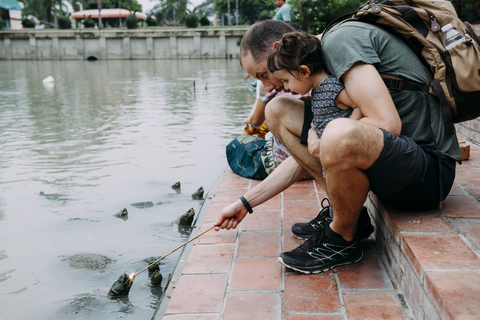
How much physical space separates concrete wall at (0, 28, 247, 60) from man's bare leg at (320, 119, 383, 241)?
124 ft

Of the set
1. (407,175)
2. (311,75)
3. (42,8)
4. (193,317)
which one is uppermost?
(42,8)

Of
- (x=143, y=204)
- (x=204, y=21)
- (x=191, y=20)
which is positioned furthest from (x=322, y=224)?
(x=204, y=21)

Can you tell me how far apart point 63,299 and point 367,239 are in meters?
1.49

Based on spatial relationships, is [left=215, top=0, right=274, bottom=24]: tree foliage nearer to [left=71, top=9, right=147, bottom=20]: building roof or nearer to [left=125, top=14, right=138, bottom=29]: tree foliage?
[left=71, top=9, right=147, bottom=20]: building roof

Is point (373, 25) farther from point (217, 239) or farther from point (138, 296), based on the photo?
point (138, 296)

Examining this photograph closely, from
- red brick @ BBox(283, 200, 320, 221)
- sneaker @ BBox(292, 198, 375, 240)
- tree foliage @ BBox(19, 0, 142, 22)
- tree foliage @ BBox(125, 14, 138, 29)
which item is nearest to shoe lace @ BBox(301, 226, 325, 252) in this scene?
sneaker @ BBox(292, 198, 375, 240)

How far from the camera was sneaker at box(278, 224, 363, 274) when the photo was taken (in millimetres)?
2080

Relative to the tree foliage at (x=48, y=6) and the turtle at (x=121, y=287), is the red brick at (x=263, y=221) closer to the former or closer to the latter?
the turtle at (x=121, y=287)

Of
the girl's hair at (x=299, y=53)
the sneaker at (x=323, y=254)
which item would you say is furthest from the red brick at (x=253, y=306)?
the girl's hair at (x=299, y=53)

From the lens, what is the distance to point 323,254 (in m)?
2.11

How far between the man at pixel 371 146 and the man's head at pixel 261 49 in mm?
418

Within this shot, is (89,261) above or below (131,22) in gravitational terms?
below

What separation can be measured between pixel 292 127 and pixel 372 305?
93 centimetres

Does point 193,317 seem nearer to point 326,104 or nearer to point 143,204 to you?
point 326,104
